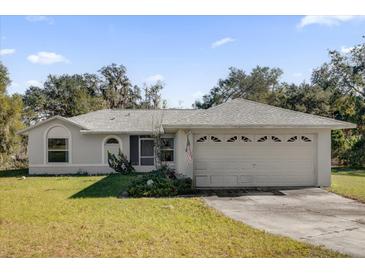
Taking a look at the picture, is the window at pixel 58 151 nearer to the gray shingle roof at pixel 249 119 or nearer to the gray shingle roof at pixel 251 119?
the gray shingle roof at pixel 249 119

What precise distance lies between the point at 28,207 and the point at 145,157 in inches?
453

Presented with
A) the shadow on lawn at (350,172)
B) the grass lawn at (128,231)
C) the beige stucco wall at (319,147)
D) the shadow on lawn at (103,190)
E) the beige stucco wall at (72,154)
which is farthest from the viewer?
the beige stucco wall at (72,154)

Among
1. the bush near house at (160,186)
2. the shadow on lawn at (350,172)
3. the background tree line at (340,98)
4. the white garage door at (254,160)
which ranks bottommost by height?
the shadow on lawn at (350,172)

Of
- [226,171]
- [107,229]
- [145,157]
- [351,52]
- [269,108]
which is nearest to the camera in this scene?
[107,229]

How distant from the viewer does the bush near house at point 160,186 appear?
1291 centimetres

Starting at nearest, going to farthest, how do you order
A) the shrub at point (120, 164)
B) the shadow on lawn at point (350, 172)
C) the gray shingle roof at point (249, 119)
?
the gray shingle roof at point (249, 119), the shadow on lawn at point (350, 172), the shrub at point (120, 164)

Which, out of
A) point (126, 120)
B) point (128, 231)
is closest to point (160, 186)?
point (128, 231)

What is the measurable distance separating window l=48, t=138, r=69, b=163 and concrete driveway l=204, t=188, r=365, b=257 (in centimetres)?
1242

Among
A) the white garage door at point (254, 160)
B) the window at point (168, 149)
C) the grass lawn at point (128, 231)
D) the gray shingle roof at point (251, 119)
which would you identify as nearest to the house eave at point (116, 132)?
the window at point (168, 149)

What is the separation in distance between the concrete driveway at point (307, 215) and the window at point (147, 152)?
A: 33.2 feet
